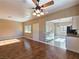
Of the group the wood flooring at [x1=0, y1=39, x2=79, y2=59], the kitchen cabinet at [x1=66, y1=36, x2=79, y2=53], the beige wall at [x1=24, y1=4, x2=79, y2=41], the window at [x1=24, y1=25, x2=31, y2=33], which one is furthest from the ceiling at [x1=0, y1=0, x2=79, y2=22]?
the window at [x1=24, y1=25, x2=31, y2=33]

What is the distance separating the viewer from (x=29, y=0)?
3.52 meters

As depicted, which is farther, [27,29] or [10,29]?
[27,29]

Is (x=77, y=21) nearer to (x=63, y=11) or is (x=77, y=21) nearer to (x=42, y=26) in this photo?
(x=63, y=11)

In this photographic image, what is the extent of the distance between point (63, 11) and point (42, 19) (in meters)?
2.45

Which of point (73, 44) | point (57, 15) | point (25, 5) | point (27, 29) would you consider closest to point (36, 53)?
point (73, 44)

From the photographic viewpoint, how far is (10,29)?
1019 centimetres

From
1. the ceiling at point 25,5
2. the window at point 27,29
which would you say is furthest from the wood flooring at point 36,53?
the window at point 27,29

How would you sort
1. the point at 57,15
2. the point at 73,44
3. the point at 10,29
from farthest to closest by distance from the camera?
1. the point at 10,29
2. the point at 57,15
3. the point at 73,44

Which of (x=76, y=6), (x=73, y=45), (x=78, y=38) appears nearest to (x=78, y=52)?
(x=73, y=45)

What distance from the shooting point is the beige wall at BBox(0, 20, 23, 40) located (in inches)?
372

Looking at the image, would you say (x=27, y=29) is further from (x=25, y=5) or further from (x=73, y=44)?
(x=73, y=44)

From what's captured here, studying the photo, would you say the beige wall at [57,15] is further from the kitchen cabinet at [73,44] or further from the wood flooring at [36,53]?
the wood flooring at [36,53]

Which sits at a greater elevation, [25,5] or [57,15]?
[25,5]

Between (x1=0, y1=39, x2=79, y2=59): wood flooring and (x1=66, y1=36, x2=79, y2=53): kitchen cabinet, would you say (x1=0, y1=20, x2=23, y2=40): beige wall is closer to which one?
(x1=0, y1=39, x2=79, y2=59): wood flooring
